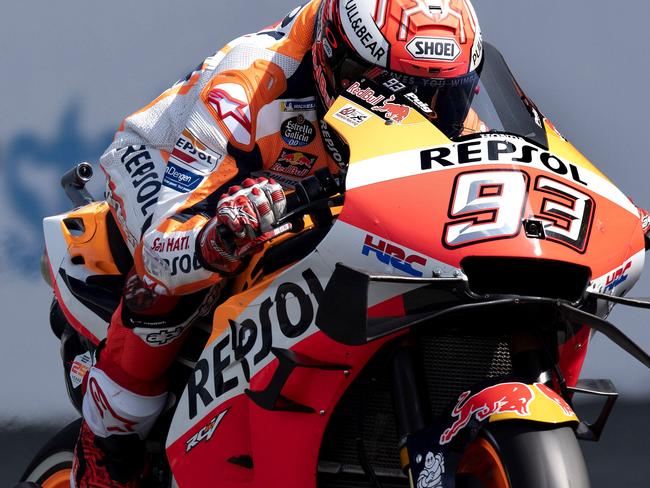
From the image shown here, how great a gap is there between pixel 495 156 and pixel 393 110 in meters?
0.35

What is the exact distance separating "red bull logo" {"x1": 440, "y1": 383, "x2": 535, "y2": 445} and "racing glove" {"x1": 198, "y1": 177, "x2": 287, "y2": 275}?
61cm

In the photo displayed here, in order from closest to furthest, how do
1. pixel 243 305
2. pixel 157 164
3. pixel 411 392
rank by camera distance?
pixel 411 392 → pixel 243 305 → pixel 157 164

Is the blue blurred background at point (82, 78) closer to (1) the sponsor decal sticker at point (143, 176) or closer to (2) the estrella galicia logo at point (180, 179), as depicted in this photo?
(1) the sponsor decal sticker at point (143, 176)

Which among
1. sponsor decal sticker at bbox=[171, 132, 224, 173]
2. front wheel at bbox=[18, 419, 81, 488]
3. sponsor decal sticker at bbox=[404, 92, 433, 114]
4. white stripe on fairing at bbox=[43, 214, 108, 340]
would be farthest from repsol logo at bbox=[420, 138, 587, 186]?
front wheel at bbox=[18, 419, 81, 488]

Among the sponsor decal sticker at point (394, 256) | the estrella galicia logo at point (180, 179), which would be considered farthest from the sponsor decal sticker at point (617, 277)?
the estrella galicia logo at point (180, 179)

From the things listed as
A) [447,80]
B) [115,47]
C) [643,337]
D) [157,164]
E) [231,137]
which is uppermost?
[447,80]

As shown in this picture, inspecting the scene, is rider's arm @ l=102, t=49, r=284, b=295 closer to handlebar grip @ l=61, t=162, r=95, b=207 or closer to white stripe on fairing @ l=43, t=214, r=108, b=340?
white stripe on fairing @ l=43, t=214, r=108, b=340

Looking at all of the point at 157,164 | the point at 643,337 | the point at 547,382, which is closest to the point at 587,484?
the point at 547,382

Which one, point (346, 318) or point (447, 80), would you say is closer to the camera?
point (346, 318)

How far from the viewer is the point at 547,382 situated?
3066mm

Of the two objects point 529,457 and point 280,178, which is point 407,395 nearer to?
point 529,457

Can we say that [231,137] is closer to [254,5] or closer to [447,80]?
[447,80]

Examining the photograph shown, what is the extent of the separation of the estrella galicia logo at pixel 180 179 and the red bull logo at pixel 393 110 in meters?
0.61

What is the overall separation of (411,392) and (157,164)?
4.78 feet
